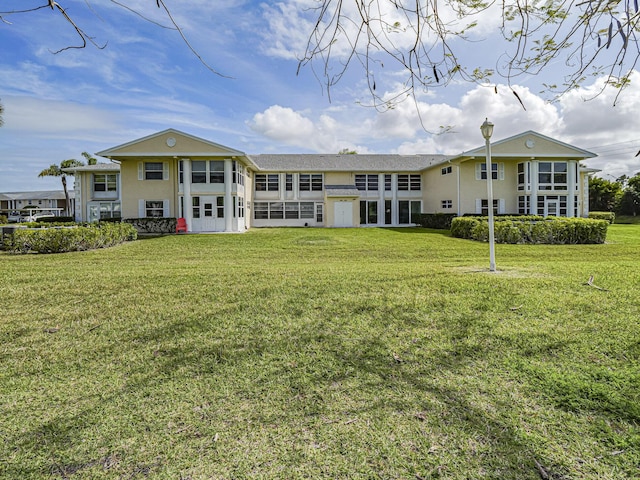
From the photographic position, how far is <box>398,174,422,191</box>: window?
29.9 meters

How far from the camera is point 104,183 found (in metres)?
26.8

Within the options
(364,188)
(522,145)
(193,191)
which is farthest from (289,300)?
(364,188)

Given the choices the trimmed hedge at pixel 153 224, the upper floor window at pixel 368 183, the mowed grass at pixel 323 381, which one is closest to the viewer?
the mowed grass at pixel 323 381

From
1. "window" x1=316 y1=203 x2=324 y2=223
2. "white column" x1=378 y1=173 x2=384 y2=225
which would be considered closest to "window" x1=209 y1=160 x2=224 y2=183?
"window" x1=316 y1=203 x2=324 y2=223

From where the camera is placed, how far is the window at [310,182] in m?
29.4

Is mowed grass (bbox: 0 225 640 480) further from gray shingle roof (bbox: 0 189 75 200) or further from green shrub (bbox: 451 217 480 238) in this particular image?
gray shingle roof (bbox: 0 189 75 200)

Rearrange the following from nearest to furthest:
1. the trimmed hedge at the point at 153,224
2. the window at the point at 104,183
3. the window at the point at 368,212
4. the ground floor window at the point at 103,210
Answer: the trimmed hedge at the point at 153,224 < the ground floor window at the point at 103,210 < the window at the point at 104,183 < the window at the point at 368,212

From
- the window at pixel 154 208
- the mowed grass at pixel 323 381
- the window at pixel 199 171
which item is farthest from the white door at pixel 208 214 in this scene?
the mowed grass at pixel 323 381

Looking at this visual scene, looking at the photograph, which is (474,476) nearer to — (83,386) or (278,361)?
(278,361)

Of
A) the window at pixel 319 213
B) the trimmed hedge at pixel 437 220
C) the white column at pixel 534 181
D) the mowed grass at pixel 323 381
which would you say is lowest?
the mowed grass at pixel 323 381

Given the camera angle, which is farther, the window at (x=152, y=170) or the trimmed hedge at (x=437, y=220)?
the trimmed hedge at (x=437, y=220)

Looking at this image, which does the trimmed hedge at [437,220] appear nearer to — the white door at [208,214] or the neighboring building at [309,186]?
the neighboring building at [309,186]

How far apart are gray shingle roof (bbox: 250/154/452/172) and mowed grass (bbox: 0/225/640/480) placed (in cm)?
2393

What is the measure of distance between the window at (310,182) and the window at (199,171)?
28.4 ft
